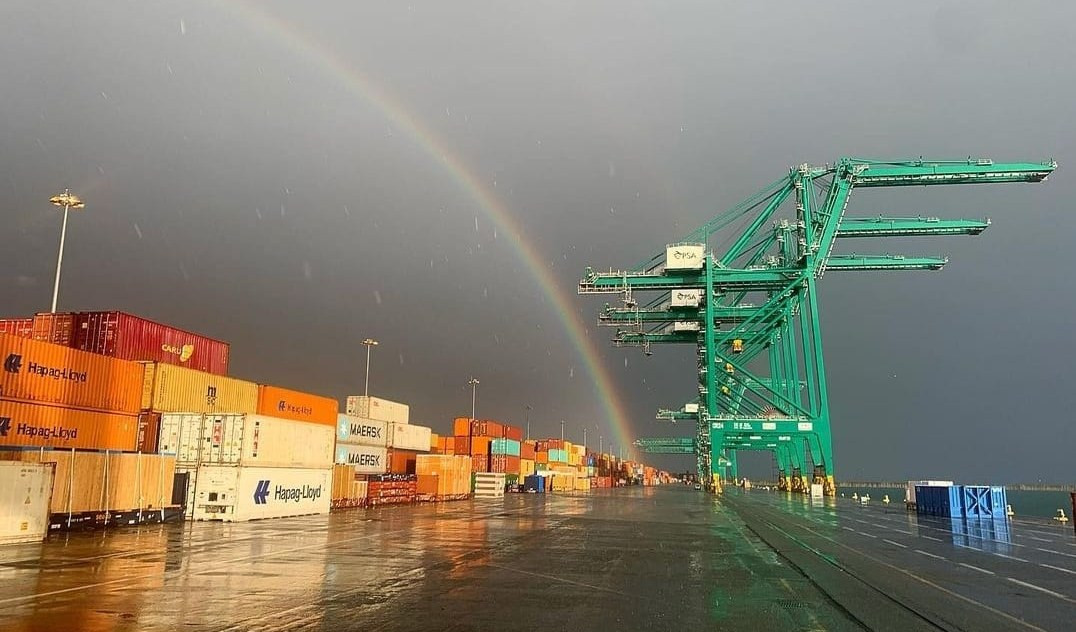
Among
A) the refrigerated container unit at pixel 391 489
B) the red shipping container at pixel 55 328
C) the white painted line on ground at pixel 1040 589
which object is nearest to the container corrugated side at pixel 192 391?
the red shipping container at pixel 55 328

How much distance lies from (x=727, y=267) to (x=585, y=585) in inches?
2166

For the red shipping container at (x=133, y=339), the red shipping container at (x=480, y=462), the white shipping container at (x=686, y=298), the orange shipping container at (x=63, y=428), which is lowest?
the red shipping container at (x=480, y=462)

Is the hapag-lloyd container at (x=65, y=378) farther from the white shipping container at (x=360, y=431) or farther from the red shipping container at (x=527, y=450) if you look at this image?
the red shipping container at (x=527, y=450)

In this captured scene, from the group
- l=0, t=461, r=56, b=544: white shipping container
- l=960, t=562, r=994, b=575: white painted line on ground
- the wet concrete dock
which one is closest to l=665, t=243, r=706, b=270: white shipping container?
the wet concrete dock

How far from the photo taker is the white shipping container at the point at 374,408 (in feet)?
189

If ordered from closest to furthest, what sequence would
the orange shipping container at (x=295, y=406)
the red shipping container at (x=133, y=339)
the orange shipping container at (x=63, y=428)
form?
→ the orange shipping container at (x=63, y=428)
the red shipping container at (x=133, y=339)
the orange shipping container at (x=295, y=406)

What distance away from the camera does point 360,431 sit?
46938 mm

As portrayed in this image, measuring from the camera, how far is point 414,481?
164 ft

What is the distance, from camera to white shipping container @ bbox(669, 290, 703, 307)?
64562mm

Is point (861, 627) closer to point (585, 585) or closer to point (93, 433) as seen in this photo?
point (585, 585)

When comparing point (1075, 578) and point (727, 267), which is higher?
point (727, 267)

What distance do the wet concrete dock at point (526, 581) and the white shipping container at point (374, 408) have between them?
34140mm

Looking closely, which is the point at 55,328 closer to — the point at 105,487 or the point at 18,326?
the point at 18,326

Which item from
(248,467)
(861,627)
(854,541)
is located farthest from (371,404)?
(861,627)
